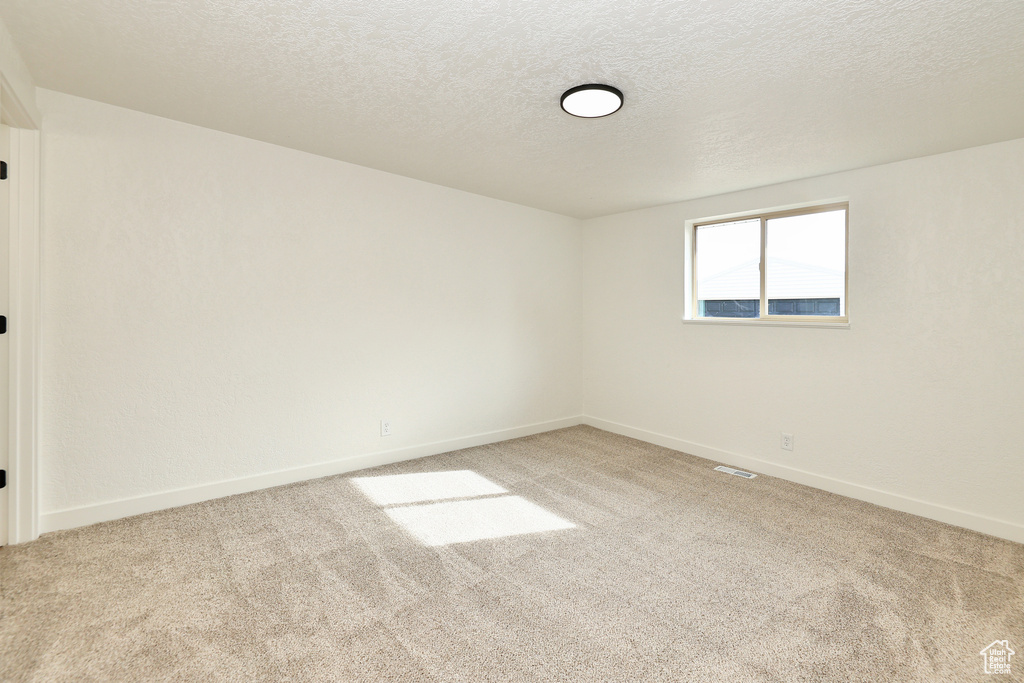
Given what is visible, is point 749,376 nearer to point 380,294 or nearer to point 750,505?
point 750,505

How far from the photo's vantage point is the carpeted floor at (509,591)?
171 cm

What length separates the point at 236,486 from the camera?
3.17 meters

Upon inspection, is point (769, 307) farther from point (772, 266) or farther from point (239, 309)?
point (239, 309)

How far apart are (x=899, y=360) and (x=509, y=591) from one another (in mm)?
2989

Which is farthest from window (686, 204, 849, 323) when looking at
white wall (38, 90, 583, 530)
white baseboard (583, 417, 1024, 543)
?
white wall (38, 90, 583, 530)

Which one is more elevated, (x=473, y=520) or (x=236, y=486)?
(x=236, y=486)

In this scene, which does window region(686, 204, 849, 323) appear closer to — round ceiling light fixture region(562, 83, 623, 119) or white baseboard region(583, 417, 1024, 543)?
white baseboard region(583, 417, 1024, 543)

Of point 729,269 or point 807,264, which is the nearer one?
point 807,264

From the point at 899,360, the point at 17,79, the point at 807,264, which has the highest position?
the point at 17,79

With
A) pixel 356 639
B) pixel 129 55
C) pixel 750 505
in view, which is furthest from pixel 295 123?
pixel 750 505

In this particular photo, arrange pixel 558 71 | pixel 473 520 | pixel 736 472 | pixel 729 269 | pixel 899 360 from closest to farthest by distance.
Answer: pixel 558 71, pixel 473 520, pixel 899 360, pixel 736 472, pixel 729 269

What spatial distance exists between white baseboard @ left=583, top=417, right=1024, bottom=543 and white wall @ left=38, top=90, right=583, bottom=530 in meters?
1.77

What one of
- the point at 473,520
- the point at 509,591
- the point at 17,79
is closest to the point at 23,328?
the point at 17,79

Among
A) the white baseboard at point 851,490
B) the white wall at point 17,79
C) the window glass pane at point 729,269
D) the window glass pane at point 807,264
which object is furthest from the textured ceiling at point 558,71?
the white baseboard at point 851,490
